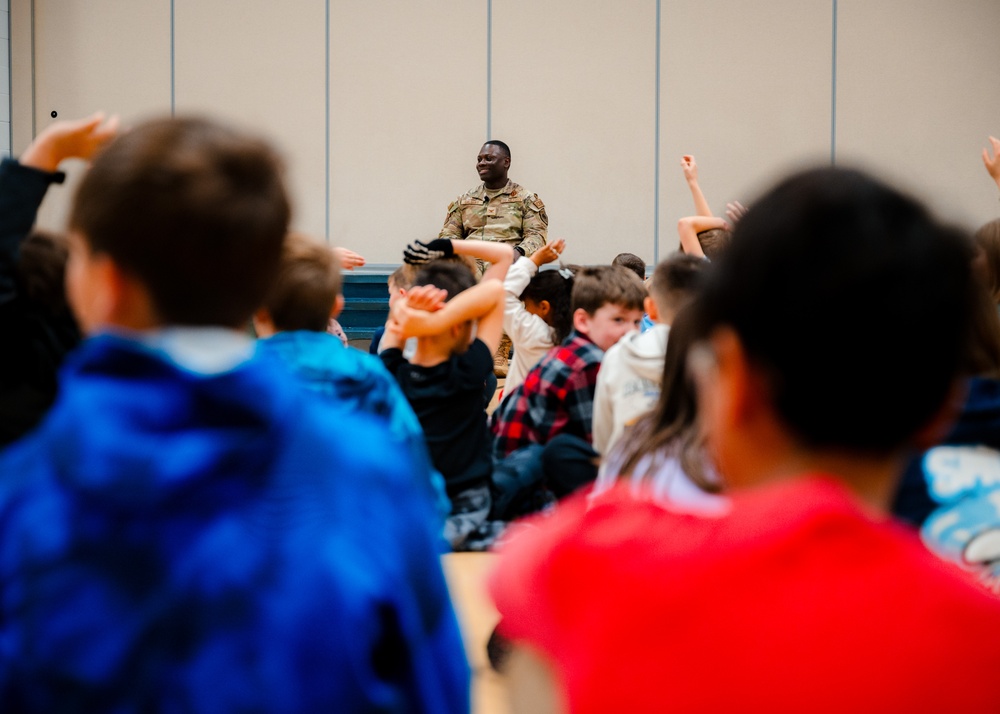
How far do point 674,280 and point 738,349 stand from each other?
1700 millimetres

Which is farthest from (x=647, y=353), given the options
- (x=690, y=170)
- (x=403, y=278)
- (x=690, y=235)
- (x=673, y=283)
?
A: (x=690, y=170)

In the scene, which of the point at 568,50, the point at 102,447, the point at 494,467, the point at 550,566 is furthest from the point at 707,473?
the point at 568,50

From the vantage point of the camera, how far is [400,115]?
805 cm

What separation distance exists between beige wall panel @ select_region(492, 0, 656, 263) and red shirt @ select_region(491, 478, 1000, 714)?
7568 millimetres

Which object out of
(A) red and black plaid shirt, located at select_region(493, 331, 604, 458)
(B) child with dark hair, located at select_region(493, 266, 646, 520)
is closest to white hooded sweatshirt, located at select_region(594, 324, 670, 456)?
(B) child with dark hair, located at select_region(493, 266, 646, 520)

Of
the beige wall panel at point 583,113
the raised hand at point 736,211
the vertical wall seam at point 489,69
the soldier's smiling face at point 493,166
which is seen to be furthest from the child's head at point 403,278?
the vertical wall seam at point 489,69

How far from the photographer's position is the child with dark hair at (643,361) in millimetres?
2229

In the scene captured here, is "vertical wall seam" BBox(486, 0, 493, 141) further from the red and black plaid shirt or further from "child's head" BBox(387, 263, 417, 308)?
the red and black plaid shirt

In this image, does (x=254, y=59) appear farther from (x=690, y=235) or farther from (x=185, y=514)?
(x=185, y=514)

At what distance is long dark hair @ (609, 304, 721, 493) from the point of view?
1322mm

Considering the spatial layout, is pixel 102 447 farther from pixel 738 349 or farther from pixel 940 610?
pixel 940 610

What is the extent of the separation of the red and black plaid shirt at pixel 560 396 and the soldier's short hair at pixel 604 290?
0.11 meters

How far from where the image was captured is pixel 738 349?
1.86 ft

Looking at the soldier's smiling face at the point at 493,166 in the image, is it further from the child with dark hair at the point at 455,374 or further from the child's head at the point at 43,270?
the child's head at the point at 43,270
